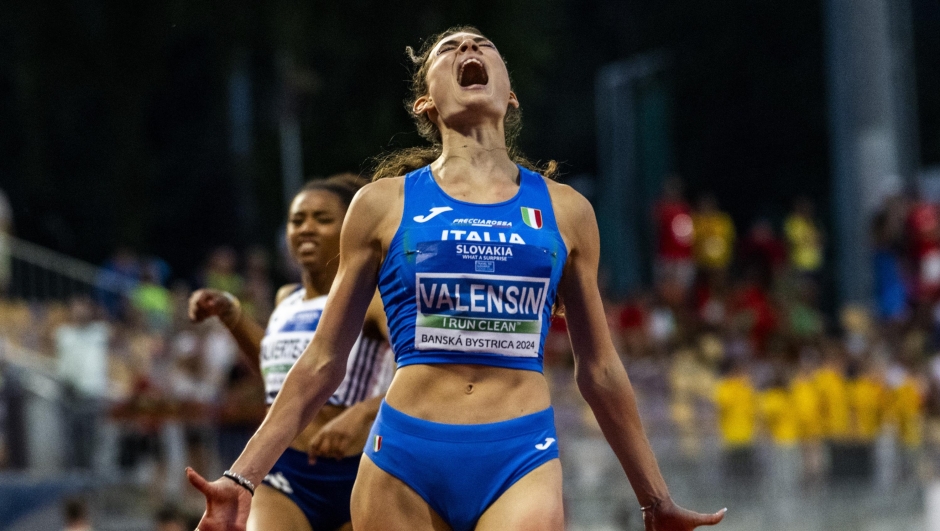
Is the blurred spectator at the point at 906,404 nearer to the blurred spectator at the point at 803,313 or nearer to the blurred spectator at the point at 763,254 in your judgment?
the blurred spectator at the point at 803,313

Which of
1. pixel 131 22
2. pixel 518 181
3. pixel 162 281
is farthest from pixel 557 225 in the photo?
pixel 131 22

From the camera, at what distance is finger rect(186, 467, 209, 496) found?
386 centimetres

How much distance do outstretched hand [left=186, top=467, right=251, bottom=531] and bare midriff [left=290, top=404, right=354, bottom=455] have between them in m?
1.71

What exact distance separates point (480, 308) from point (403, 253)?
0.94ft

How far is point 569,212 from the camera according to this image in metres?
4.56

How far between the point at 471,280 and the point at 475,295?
0.04 metres

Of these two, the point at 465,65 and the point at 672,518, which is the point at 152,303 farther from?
the point at 672,518

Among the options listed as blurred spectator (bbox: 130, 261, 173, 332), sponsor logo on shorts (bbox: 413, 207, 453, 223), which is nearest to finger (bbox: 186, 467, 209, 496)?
sponsor logo on shorts (bbox: 413, 207, 453, 223)

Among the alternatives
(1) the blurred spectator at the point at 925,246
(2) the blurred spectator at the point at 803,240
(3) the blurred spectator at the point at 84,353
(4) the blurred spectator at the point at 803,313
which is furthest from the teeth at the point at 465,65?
(2) the blurred spectator at the point at 803,240

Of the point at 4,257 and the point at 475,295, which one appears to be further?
the point at 4,257

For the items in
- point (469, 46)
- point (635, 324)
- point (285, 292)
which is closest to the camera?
point (469, 46)

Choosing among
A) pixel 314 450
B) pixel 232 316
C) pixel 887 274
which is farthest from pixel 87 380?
pixel 887 274

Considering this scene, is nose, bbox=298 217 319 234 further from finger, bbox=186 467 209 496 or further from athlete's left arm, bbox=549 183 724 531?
finger, bbox=186 467 209 496

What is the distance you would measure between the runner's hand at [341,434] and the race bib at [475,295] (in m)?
1.30
